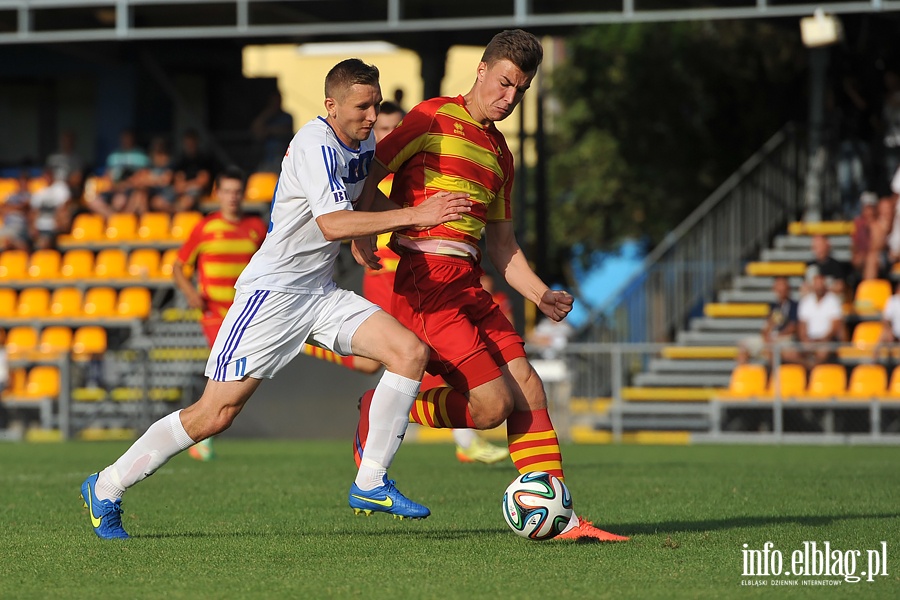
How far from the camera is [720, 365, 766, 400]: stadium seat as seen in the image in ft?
57.7

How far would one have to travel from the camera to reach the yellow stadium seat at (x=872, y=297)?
18.4 metres

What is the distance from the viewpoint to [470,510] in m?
8.09

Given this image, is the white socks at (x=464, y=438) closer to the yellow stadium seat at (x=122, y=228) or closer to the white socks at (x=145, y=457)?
the white socks at (x=145, y=457)

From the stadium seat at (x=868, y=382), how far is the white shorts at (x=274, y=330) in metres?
11.6

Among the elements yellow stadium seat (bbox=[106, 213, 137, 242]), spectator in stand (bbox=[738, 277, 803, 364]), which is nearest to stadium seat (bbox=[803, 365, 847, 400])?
spectator in stand (bbox=[738, 277, 803, 364])

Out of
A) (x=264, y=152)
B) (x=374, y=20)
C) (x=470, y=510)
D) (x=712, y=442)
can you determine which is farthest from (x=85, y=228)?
(x=470, y=510)

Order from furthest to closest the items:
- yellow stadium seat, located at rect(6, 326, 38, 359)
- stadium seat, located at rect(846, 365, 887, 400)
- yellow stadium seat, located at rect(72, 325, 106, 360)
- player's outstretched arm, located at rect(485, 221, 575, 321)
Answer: yellow stadium seat, located at rect(6, 326, 38, 359) < yellow stadium seat, located at rect(72, 325, 106, 360) < stadium seat, located at rect(846, 365, 887, 400) < player's outstretched arm, located at rect(485, 221, 575, 321)

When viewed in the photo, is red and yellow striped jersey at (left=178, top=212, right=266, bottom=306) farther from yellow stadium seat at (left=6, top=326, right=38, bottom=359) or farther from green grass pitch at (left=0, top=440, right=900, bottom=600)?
yellow stadium seat at (left=6, top=326, right=38, bottom=359)

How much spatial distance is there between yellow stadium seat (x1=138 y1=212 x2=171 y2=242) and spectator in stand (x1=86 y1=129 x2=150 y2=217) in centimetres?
76

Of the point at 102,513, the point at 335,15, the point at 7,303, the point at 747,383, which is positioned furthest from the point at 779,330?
the point at 102,513

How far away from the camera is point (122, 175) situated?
23250 mm

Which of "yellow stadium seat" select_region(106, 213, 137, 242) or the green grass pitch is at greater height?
"yellow stadium seat" select_region(106, 213, 137, 242)

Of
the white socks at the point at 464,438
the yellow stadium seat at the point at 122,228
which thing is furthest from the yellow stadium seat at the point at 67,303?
the white socks at the point at 464,438

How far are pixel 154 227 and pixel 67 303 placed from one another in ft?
5.92
